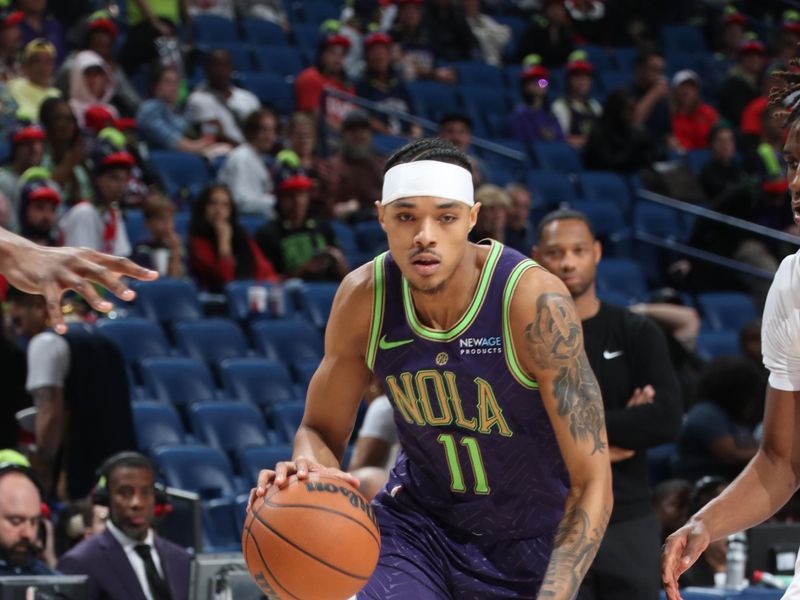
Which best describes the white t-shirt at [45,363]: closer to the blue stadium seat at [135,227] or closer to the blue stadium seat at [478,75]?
the blue stadium seat at [135,227]

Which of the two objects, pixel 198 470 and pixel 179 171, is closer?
pixel 198 470

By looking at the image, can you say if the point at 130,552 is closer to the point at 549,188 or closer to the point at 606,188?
the point at 549,188

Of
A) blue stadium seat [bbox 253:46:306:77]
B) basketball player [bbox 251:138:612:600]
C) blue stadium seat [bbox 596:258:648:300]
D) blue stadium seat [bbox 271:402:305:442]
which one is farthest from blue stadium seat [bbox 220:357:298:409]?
basketball player [bbox 251:138:612:600]

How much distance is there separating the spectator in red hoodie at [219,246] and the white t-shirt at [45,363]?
8.04ft

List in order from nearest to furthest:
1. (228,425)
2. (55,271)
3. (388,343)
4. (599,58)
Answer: (55,271)
(388,343)
(228,425)
(599,58)

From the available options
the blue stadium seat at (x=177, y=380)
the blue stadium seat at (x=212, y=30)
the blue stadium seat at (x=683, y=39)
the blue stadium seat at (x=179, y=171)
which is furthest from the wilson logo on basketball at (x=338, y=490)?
the blue stadium seat at (x=683, y=39)

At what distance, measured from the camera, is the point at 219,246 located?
1065 centimetres

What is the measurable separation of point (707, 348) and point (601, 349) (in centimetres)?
622

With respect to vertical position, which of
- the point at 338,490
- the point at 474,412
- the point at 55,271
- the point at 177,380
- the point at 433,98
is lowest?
the point at 338,490

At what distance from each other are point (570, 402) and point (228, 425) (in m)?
5.39

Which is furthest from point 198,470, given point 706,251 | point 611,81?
point 611,81

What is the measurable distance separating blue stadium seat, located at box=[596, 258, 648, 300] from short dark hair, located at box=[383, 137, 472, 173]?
799 cm

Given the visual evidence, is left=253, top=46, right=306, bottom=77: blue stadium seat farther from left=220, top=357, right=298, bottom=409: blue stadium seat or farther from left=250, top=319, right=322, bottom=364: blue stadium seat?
left=220, top=357, right=298, bottom=409: blue stadium seat

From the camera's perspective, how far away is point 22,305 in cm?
895
